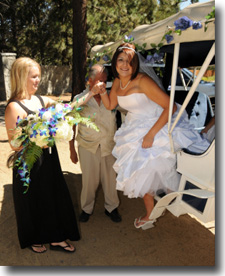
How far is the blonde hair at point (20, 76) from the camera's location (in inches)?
100.0

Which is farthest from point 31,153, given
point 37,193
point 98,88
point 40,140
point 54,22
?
point 54,22

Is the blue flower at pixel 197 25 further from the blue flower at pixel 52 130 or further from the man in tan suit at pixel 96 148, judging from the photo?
the blue flower at pixel 52 130

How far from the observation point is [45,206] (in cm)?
298

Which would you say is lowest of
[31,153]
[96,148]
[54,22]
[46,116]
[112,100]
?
[96,148]

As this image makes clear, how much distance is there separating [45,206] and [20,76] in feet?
4.65

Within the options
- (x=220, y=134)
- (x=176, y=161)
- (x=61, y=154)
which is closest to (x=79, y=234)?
(x=176, y=161)

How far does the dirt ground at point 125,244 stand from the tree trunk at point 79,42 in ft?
16.1

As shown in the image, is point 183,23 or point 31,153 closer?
point 183,23

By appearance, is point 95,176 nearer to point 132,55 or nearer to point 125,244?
point 125,244

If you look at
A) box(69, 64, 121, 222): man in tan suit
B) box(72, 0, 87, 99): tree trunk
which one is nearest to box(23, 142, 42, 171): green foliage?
box(69, 64, 121, 222): man in tan suit

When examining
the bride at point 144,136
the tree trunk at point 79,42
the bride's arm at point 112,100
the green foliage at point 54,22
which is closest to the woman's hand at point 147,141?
the bride at point 144,136

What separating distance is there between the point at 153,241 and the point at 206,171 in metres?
1.46

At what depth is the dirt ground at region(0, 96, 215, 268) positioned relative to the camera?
10.0 feet

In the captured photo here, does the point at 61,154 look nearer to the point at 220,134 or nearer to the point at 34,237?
the point at 34,237
